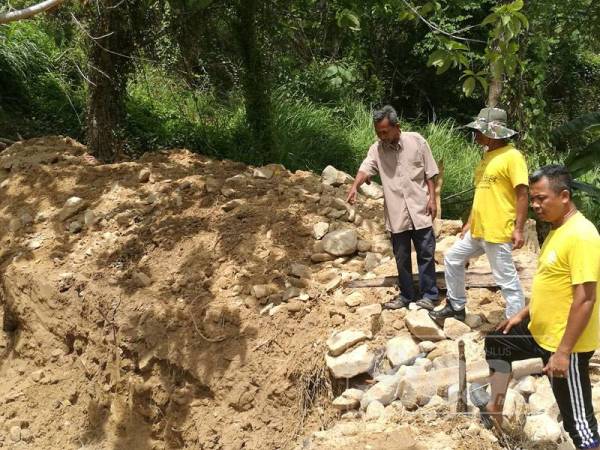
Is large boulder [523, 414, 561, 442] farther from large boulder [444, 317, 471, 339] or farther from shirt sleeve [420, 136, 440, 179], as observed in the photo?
shirt sleeve [420, 136, 440, 179]

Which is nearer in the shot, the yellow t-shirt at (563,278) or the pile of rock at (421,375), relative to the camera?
the yellow t-shirt at (563,278)

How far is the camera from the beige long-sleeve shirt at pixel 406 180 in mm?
4719

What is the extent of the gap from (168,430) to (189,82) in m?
4.90

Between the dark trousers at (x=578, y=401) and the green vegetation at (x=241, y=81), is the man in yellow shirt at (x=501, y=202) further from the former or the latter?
the green vegetation at (x=241, y=81)

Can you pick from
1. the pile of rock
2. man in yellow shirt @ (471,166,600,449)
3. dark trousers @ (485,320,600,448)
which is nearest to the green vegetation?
the pile of rock

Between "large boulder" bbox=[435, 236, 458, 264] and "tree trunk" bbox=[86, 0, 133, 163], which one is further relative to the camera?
"tree trunk" bbox=[86, 0, 133, 163]


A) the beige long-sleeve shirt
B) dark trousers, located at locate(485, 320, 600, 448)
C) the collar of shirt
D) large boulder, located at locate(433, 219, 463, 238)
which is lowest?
large boulder, located at locate(433, 219, 463, 238)

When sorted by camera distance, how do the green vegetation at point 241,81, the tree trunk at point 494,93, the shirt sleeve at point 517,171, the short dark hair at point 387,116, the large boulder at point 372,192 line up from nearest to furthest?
the shirt sleeve at point 517,171 → the short dark hair at point 387,116 → the large boulder at point 372,192 → the green vegetation at point 241,81 → the tree trunk at point 494,93

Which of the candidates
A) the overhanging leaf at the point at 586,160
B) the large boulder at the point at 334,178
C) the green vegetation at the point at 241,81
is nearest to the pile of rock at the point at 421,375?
the large boulder at the point at 334,178

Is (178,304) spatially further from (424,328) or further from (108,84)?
(108,84)

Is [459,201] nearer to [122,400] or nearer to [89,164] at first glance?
[89,164]

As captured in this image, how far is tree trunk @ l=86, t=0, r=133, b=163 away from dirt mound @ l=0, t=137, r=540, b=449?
0.71 m

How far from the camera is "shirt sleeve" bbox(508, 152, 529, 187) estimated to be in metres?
4.05

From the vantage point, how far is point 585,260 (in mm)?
2873
